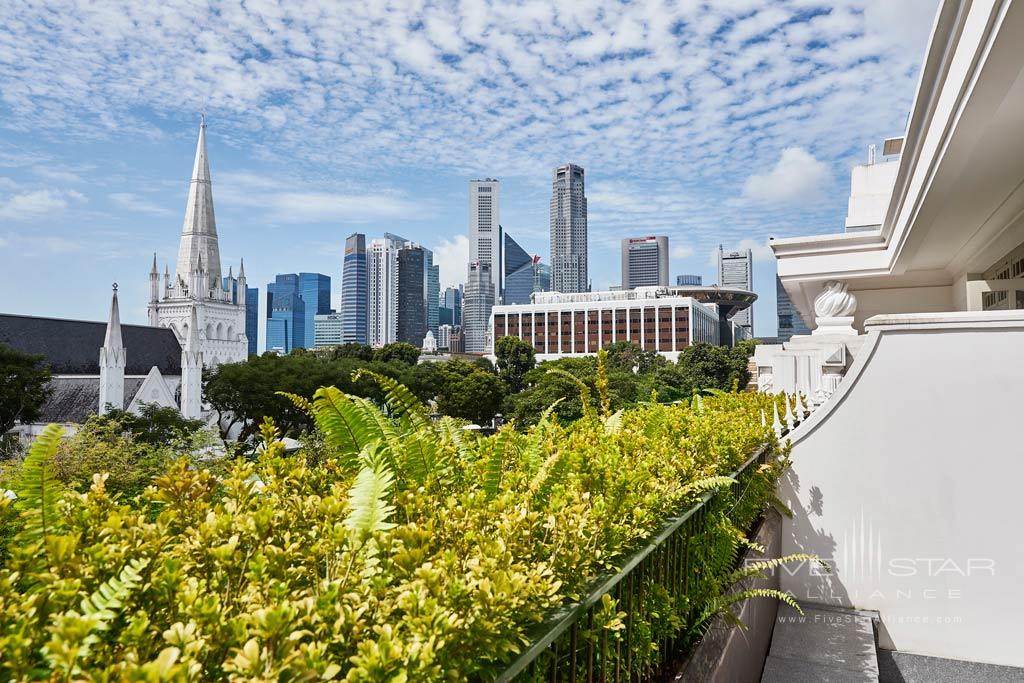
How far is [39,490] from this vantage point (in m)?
1.63

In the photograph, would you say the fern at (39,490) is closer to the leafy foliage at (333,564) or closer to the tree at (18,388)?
the leafy foliage at (333,564)

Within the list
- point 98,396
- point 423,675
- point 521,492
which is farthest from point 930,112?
point 98,396

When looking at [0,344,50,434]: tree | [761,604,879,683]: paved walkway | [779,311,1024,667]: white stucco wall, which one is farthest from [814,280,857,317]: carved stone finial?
[0,344,50,434]: tree

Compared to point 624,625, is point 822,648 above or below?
below

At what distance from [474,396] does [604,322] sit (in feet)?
206

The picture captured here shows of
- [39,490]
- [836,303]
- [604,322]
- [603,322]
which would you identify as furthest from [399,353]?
[39,490]

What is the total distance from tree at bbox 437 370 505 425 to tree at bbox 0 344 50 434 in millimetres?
26470

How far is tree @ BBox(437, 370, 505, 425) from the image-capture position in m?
54.3

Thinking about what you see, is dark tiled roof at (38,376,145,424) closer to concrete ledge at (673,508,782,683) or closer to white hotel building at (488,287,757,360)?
white hotel building at (488,287,757,360)

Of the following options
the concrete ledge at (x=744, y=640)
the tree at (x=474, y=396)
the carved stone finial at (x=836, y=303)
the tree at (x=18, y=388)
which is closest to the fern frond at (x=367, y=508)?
the concrete ledge at (x=744, y=640)

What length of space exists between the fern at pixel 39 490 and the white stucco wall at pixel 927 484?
5353mm

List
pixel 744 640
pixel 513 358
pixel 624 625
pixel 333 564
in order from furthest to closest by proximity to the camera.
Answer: pixel 513 358
pixel 744 640
pixel 624 625
pixel 333 564

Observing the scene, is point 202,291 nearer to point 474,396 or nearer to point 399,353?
point 399,353

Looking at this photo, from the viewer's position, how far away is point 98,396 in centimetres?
6234
